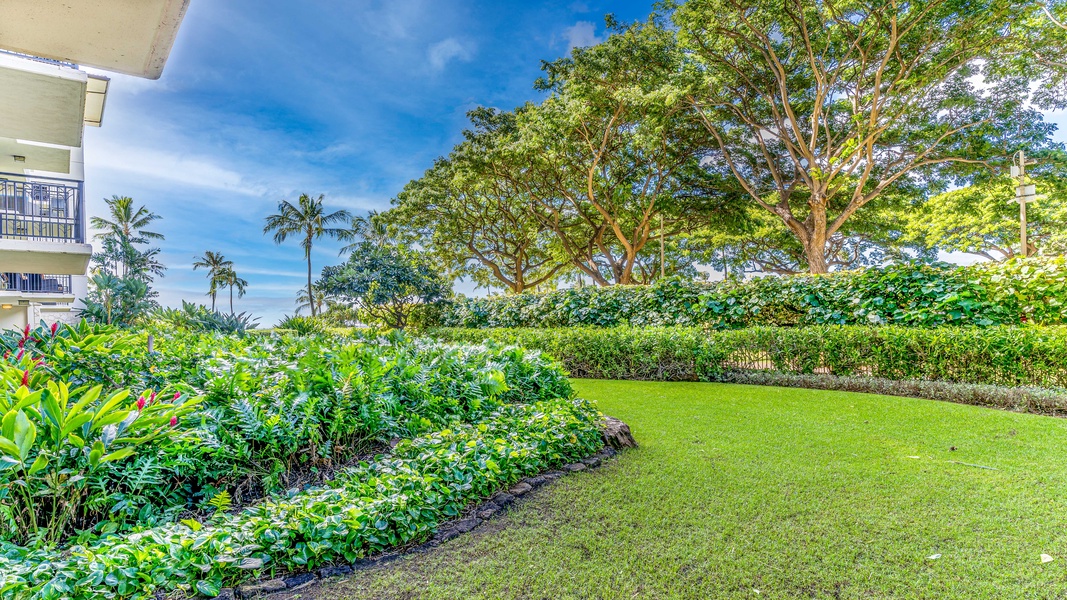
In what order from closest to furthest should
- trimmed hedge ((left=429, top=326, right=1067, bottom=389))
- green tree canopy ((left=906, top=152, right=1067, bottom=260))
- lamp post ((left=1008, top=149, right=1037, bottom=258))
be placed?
trimmed hedge ((left=429, top=326, right=1067, bottom=389)) → lamp post ((left=1008, top=149, right=1037, bottom=258)) → green tree canopy ((left=906, top=152, right=1067, bottom=260))

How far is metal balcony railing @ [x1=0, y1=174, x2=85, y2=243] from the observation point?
6961 mm

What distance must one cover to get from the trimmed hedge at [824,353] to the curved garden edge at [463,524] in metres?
3.25

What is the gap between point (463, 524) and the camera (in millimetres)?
2121

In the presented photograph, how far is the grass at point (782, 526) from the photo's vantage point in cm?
167

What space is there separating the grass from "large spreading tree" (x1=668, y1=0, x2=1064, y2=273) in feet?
29.2

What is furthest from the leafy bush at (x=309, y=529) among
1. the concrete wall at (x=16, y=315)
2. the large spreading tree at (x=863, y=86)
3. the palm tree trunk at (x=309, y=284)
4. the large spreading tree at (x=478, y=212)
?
the palm tree trunk at (x=309, y=284)

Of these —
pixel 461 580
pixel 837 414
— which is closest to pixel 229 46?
pixel 461 580

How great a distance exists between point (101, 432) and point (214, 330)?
3676 mm

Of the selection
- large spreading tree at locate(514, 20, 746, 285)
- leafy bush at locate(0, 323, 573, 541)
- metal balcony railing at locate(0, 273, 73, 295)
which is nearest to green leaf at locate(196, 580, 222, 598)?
leafy bush at locate(0, 323, 573, 541)

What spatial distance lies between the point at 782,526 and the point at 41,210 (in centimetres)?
1040

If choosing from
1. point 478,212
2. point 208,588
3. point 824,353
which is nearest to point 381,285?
point 478,212

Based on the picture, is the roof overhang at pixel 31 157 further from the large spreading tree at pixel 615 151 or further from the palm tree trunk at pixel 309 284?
the palm tree trunk at pixel 309 284

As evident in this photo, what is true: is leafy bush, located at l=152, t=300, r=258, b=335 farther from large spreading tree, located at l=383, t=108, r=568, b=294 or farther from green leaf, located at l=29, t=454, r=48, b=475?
large spreading tree, located at l=383, t=108, r=568, b=294

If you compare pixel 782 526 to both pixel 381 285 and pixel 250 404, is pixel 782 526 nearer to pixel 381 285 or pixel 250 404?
pixel 250 404
